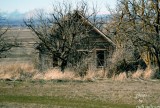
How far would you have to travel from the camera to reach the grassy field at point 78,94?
16000 millimetres

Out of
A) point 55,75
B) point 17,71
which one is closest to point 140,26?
point 55,75

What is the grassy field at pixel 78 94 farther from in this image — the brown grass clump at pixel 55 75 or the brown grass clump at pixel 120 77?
the brown grass clump at pixel 55 75

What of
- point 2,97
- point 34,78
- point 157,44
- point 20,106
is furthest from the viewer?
point 157,44

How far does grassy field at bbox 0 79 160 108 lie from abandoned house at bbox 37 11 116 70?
575cm

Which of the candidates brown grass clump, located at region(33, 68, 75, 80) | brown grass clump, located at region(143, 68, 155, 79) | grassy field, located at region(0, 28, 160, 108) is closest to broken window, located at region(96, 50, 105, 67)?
brown grass clump, located at region(143, 68, 155, 79)

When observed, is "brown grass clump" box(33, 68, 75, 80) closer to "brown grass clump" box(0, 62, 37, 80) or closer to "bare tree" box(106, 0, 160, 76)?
"brown grass clump" box(0, 62, 37, 80)

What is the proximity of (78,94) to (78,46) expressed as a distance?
1287 centimetres

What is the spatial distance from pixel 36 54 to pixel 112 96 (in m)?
16.3

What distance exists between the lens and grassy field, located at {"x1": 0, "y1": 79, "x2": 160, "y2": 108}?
52.5 ft

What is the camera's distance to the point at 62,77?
26.6 metres

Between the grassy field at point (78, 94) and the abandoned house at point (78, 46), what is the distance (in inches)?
226

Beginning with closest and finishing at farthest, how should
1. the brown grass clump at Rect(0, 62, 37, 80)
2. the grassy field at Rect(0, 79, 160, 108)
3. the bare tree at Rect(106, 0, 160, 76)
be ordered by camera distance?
the grassy field at Rect(0, 79, 160, 108)
the brown grass clump at Rect(0, 62, 37, 80)
the bare tree at Rect(106, 0, 160, 76)

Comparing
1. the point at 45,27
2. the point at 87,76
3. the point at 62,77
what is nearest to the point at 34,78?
the point at 62,77

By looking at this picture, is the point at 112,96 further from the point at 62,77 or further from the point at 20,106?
the point at 62,77
